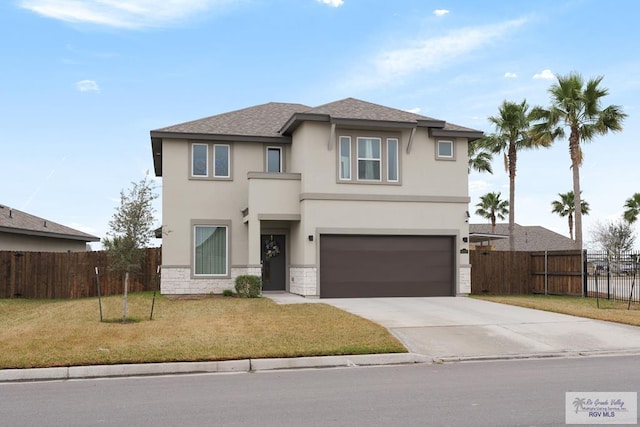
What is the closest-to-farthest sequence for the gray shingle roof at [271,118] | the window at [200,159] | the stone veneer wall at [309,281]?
the stone veneer wall at [309,281] → the gray shingle roof at [271,118] → the window at [200,159]

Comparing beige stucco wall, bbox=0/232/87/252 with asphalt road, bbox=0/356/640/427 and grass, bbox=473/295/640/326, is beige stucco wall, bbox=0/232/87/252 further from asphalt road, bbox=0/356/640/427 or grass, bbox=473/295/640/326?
grass, bbox=473/295/640/326

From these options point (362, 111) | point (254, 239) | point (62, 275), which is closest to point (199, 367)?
point (254, 239)

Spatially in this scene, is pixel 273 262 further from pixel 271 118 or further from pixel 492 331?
pixel 492 331

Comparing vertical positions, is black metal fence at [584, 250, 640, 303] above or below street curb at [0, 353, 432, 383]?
above

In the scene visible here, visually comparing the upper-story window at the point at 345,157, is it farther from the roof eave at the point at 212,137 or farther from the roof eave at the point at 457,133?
the roof eave at the point at 457,133

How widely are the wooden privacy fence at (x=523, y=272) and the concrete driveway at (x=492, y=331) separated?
640 centimetres

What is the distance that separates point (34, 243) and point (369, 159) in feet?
57.1

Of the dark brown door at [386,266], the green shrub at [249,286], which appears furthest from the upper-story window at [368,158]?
the green shrub at [249,286]

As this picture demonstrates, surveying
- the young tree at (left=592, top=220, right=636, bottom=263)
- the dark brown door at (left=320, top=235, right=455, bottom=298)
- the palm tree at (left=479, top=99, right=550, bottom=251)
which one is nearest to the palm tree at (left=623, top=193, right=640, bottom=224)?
the young tree at (left=592, top=220, right=636, bottom=263)

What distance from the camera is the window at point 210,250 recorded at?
23.2 metres

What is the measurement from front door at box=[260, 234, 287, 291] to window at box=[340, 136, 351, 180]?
4.08m

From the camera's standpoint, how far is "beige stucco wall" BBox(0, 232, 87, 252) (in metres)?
27.2

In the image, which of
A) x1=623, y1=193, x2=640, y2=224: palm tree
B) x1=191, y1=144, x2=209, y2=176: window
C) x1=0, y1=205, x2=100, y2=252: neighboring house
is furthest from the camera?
x1=623, y1=193, x2=640, y2=224: palm tree

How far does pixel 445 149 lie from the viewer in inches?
907
